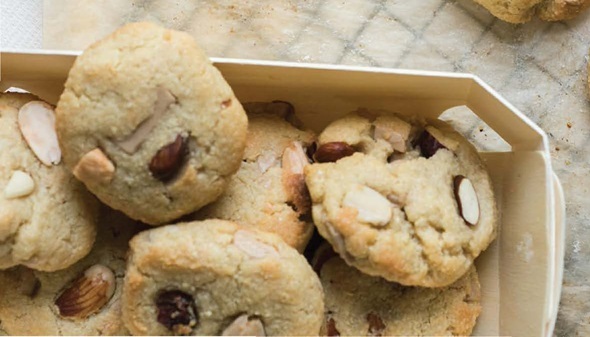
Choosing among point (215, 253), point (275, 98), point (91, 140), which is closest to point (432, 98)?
point (275, 98)

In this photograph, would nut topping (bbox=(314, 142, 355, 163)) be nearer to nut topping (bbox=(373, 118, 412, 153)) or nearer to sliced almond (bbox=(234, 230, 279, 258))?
nut topping (bbox=(373, 118, 412, 153))

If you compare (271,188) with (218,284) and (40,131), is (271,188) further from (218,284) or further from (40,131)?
(40,131)

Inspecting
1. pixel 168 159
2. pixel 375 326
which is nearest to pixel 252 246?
pixel 168 159

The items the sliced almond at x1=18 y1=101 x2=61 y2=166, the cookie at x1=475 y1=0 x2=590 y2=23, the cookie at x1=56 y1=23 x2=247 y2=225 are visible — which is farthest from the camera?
the cookie at x1=475 y1=0 x2=590 y2=23

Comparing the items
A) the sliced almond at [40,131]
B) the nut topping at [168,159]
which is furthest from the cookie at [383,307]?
the sliced almond at [40,131]

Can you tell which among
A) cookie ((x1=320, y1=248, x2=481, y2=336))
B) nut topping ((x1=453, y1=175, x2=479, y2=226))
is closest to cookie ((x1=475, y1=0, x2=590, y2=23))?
nut topping ((x1=453, y1=175, x2=479, y2=226))

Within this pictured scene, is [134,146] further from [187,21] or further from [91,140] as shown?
[187,21]
